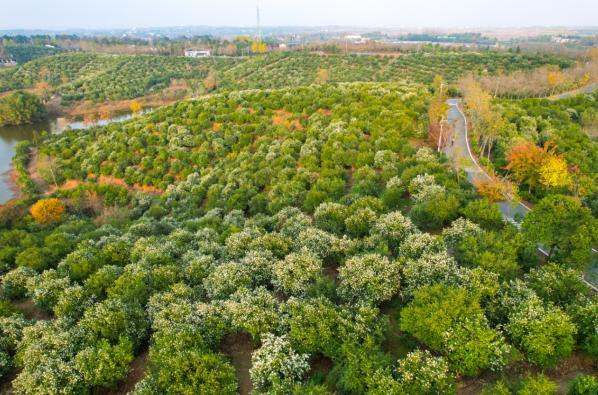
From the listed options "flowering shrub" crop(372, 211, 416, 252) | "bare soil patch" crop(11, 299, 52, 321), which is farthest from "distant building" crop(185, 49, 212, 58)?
"flowering shrub" crop(372, 211, 416, 252)

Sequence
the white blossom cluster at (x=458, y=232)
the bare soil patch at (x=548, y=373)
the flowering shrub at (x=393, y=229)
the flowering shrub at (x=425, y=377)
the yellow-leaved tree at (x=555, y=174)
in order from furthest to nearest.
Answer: the yellow-leaved tree at (x=555, y=174), the flowering shrub at (x=393, y=229), the white blossom cluster at (x=458, y=232), the bare soil patch at (x=548, y=373), the flowering shrub at (x=425, y=377)

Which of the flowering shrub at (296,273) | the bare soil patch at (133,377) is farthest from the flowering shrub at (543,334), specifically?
the bare soil patch at (133,377)

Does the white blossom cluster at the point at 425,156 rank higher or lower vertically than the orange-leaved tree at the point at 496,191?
higher

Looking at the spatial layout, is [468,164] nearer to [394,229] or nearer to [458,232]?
[458,232]

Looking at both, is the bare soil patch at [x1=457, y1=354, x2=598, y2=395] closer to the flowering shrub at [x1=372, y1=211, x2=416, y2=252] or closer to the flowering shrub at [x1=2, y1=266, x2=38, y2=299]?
the flowering shrub at [x1=372, y1=211, x2=416, y2=252]

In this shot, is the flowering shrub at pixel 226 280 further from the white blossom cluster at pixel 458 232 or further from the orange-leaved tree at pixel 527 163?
the orange-leaved tree at pixel 527 163

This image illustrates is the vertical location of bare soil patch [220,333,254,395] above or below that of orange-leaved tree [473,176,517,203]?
below
